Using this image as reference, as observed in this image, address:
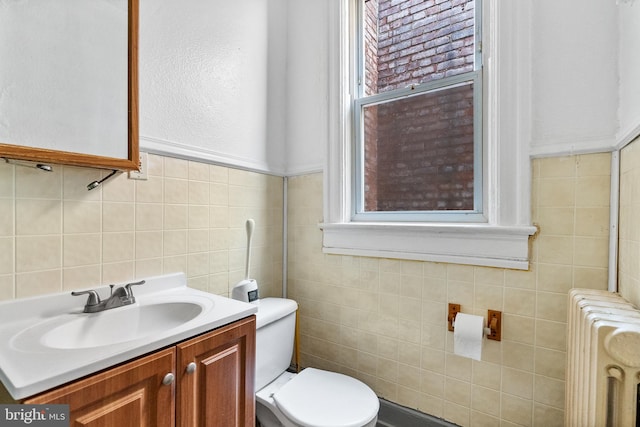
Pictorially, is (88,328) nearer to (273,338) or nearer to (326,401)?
(273,338)

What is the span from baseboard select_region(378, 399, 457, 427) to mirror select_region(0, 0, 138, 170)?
153 cm

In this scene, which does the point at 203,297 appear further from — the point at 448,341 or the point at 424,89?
the point at 424,89

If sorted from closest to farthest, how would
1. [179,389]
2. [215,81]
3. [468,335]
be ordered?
[179,389], [468,335], [215,81]

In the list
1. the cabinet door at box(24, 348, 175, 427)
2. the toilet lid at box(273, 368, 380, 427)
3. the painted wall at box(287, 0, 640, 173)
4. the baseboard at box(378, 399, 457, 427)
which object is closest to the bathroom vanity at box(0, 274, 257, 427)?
the cabinet door at box(24, 348, 175, 427)

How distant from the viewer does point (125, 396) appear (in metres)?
0.68

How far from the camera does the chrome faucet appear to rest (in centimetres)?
94

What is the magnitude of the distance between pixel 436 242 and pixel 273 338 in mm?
851

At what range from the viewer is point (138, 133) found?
105 centimetres

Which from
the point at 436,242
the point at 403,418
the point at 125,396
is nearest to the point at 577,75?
the point at 436,242

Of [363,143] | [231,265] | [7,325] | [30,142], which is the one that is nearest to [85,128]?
[30,142]

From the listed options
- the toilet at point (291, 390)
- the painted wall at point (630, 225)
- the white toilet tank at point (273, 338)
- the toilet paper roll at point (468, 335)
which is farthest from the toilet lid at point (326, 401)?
the painted wall at point (630, 225)

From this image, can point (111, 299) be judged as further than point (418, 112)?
No

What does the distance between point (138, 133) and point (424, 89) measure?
49.7 inches

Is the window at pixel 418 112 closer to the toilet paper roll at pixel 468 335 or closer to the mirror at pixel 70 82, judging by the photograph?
the toilet paper roll at pixel 468 335
